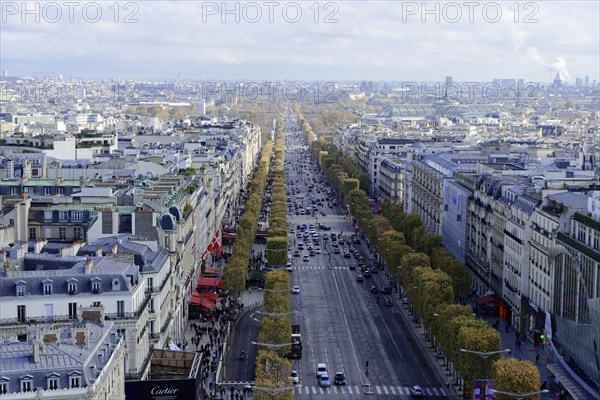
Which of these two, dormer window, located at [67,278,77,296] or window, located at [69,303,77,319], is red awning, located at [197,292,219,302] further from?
window, located at [69,303,77,319]

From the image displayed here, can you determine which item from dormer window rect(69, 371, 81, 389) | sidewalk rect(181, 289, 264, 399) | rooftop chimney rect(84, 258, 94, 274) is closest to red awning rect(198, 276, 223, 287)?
sidewalk rect(181, 289, 264, 399)

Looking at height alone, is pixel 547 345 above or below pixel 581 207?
below

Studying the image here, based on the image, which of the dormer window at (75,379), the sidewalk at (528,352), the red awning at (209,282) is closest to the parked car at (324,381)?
the sidewalk at (528,352)

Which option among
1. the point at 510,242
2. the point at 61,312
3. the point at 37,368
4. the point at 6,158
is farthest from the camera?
the point at 6,158

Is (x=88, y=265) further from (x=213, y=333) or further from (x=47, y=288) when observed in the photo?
(x=213, y=333)

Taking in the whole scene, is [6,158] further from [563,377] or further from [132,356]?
[563,377]

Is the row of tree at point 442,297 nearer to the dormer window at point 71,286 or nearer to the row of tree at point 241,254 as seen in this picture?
the row of tree at point 241,254

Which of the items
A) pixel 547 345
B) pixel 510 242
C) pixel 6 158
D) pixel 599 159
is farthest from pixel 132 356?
pixel 599 159
